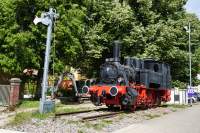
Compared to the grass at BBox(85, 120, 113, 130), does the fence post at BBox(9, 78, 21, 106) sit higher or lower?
higher

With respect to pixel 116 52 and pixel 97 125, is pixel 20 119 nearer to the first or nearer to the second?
pixel 97 125

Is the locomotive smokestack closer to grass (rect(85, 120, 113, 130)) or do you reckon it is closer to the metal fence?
the metal fence

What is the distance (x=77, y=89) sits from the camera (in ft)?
125

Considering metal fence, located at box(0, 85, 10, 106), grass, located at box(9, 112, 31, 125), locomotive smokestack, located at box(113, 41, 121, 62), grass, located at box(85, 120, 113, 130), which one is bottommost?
grass, located at box(85, 120, 113, 130)

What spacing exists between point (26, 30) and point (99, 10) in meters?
10.2

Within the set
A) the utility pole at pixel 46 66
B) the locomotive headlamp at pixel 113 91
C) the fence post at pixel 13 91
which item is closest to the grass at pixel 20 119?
the utility pole at pixel 46 66

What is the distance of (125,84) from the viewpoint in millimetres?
24922

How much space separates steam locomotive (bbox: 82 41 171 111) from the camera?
80.6 feet

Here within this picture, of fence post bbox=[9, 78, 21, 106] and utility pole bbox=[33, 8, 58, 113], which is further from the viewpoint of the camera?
fence post bbox=[9, 78, 21, 106]

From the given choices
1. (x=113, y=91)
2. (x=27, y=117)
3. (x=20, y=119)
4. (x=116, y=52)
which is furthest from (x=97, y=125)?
(x=116, y=52)

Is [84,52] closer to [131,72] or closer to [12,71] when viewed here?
[12,71]

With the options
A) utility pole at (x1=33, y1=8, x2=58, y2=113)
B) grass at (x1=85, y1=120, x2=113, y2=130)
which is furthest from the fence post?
grass at (x1=85, y1=120, x2=113, y2=130)

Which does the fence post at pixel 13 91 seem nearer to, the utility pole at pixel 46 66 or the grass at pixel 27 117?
the utility pole at pixel 46 66

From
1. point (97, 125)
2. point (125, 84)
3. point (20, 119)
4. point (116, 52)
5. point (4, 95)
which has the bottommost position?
point (97, 125)
